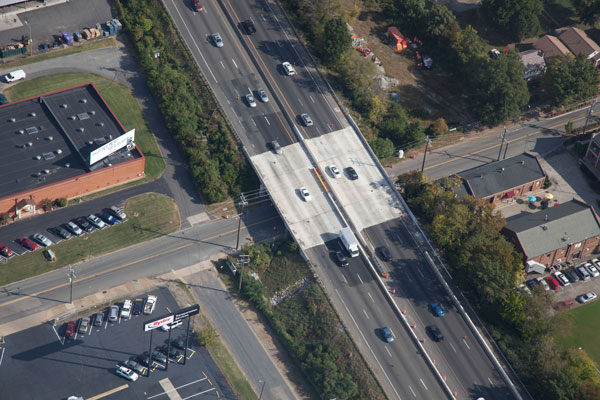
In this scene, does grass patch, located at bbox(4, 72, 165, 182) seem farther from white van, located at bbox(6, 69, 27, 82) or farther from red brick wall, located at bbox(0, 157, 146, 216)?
red brick wall, located at bbox(0, 157, 146, 216)

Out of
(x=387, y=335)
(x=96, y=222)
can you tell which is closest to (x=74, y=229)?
(x=96, y=222)

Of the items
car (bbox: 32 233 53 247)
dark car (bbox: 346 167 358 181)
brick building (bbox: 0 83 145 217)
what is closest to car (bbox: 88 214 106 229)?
brick building (bbox: 0 83 145 217)

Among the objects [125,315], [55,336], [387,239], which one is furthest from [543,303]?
[55,336]

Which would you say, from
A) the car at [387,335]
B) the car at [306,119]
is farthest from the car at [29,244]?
the car at [387,335]

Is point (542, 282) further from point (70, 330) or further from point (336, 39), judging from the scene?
point (70, 330)

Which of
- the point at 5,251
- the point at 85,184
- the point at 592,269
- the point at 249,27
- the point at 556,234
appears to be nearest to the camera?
the point at 5,251

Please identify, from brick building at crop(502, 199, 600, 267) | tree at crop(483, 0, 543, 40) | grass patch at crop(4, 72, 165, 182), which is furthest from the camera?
tree at crop(483, 0, 543, 40)
